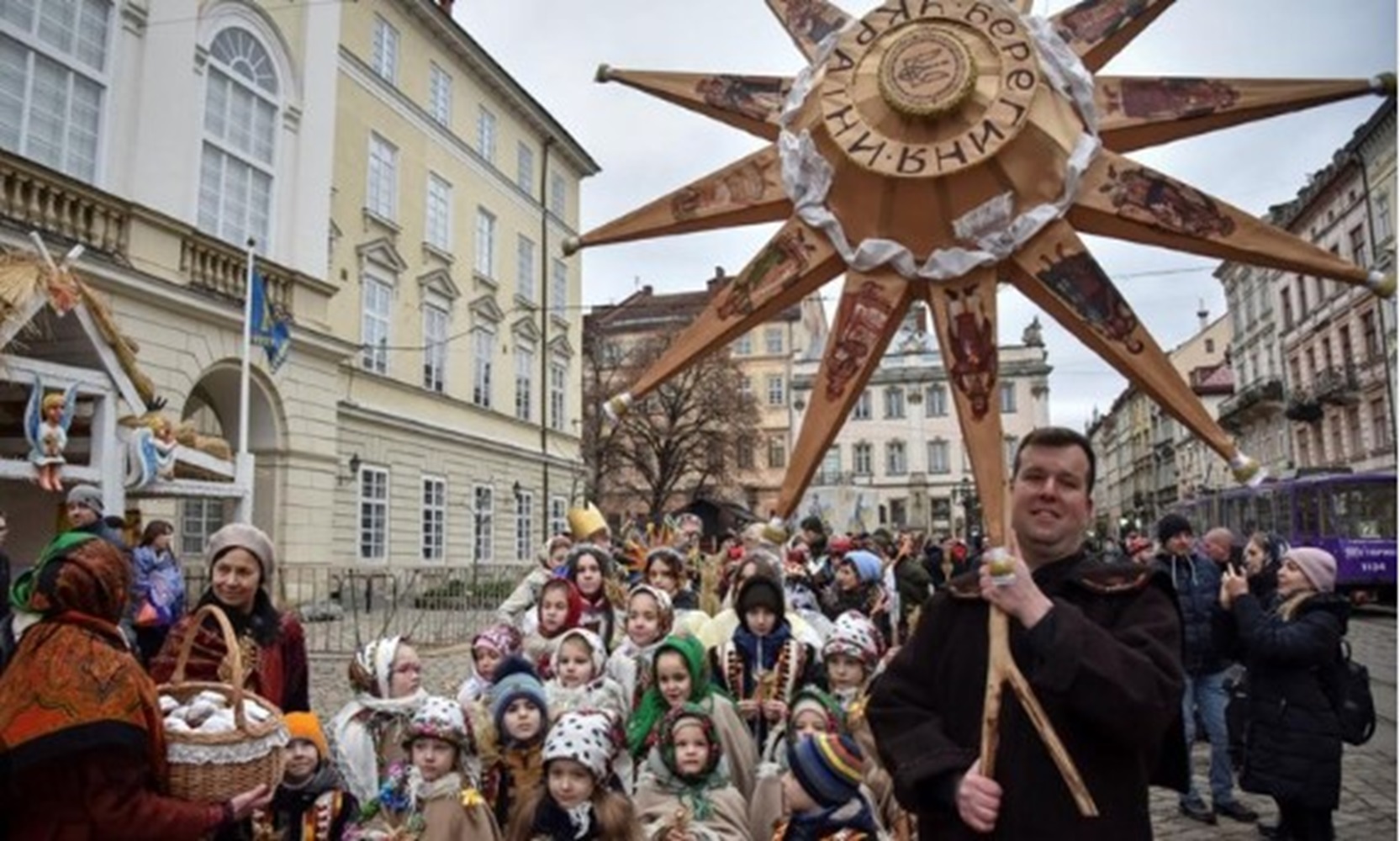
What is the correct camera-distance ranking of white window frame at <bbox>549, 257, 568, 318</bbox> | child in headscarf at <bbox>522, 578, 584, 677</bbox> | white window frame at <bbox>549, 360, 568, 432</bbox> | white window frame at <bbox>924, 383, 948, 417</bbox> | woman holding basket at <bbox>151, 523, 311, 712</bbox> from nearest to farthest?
woman holding basket at <bbox>151, 523, 311, 712</bbox>
child in headscarf at <bbox>522, 578, 584, 677</bbox>
white window frame at <bbox>549, 257, 568, 318</bbox>
white window frame at <bbox>549, 360, 568, 432</bbox>
white window frame at <bbox>924, 383, 948, 417</bbox>

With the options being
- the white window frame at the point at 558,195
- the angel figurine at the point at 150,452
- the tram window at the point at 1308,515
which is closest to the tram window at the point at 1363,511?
the tram window at the point at 1308,515

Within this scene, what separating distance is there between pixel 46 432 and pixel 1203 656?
10.3 metres

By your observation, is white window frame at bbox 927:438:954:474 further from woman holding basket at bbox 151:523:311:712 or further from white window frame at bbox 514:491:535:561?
woman holding basket at bbox 151:523:311:712

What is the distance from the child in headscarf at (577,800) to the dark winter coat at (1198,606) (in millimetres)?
4010

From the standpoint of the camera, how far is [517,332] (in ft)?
99.4

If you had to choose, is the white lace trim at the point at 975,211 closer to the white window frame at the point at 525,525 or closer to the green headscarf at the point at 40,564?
the green headscarf at the point at 40,564

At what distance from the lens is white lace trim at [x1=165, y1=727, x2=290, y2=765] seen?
2.64m

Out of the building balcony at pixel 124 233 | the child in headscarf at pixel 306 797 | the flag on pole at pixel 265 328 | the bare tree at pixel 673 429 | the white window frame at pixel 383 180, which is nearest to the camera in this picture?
Result: the child in headscarf at pixel 306 797

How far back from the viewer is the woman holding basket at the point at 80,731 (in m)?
2.40

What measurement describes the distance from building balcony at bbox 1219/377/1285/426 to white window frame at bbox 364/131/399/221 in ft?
114

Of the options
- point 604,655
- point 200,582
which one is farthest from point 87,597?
point 200,582

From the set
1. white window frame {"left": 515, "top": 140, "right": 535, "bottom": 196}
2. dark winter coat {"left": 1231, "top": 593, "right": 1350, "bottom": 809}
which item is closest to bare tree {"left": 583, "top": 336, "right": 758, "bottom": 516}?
white window frame {"left": 515, "top": 140, "right": 535, "bottom": 196}

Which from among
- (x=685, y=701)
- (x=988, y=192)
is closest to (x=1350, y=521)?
(x=988, y=192)

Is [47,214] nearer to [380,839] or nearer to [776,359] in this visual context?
[380,839]
